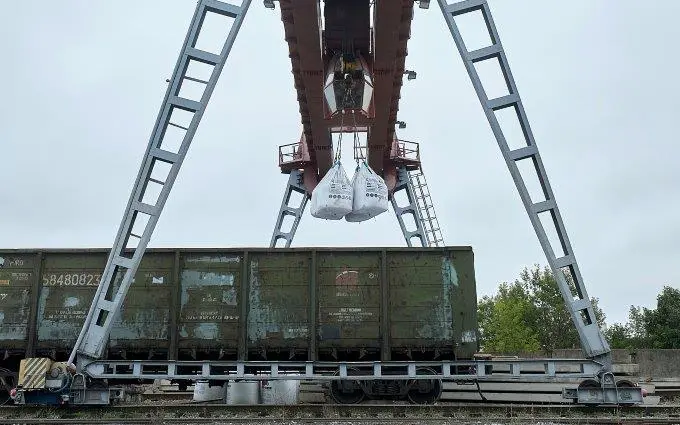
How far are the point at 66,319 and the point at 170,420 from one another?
3.42 m

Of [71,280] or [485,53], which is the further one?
[71,280]

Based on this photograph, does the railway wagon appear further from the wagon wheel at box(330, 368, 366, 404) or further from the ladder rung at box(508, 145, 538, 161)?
the ladder rung at box(508, 145, 538, 161)

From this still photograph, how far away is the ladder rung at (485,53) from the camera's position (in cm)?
873

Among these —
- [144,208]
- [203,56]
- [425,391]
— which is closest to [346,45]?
[203,56]

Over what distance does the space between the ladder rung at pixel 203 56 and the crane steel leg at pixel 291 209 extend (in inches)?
463

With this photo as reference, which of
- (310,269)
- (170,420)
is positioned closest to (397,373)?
(310,269)

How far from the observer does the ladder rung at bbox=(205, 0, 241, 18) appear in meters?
8.61

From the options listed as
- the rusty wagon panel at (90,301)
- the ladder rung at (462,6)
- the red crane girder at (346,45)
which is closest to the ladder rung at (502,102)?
the ladder rung at (462,6)

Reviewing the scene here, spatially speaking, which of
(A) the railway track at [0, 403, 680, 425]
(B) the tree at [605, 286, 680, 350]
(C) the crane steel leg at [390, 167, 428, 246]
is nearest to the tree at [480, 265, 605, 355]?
(B) the tree at [605, 286, 680, 350]

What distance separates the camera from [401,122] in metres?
16.8

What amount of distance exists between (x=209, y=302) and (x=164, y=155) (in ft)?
9.14

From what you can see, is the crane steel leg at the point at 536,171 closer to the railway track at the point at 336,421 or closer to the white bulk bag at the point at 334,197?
the railway track at the point at 336,421

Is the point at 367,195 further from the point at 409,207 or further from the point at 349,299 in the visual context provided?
the point at 409,207

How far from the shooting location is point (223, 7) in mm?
8625
